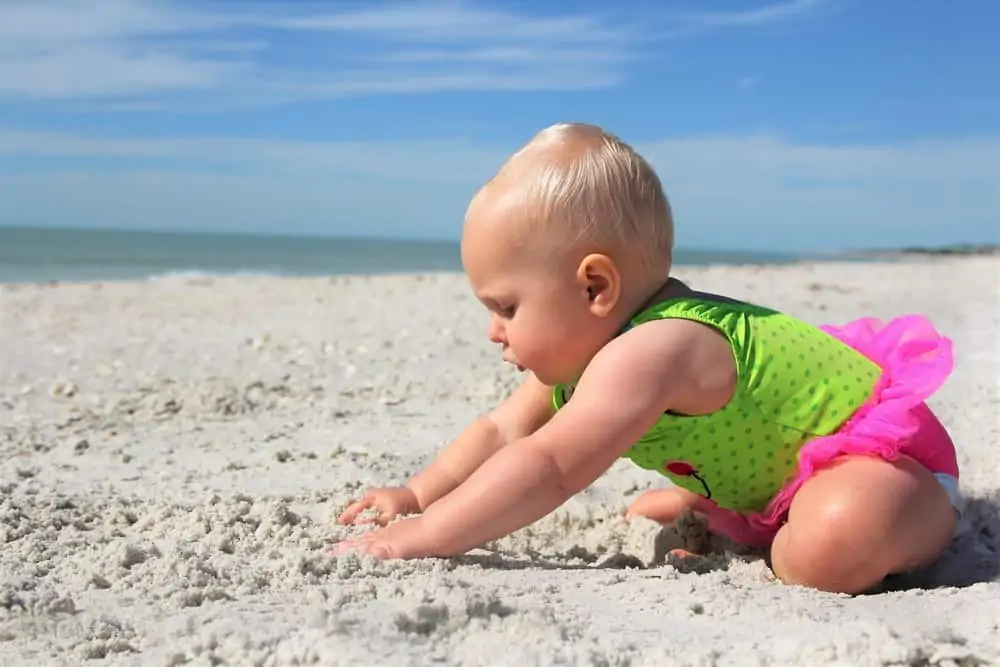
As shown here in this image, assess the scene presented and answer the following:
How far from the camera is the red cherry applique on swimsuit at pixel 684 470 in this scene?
2160mm

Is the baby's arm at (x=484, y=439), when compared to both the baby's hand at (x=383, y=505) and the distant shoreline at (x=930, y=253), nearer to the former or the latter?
the baby's hand at (x=383, y=505)

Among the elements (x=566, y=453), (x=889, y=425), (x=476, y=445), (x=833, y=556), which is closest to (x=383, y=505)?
(x=476, y=445)

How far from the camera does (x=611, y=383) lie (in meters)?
1.92

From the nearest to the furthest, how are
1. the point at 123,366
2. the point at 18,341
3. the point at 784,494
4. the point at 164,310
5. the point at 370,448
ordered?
the point at 784,494, the point at 370,448, the point at 123,366, the point at 18,341, the point at 164,310

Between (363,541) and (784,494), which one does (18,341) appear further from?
(784,494)

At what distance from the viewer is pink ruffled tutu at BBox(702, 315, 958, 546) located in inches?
79.6

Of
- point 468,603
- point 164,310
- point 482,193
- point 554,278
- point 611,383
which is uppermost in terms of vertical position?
point 482,193

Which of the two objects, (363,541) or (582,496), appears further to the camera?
(582,496)

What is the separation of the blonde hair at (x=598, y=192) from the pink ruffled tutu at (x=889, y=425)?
50cm

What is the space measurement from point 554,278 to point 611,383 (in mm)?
243

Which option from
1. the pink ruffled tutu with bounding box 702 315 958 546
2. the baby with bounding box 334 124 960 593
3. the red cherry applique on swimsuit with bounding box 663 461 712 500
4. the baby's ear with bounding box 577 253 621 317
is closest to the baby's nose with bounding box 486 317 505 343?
the baby with bounding box 334 124 960 593

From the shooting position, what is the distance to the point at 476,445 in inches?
97.5

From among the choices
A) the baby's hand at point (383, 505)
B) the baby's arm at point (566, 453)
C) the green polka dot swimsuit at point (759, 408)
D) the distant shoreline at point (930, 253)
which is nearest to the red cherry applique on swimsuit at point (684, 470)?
the green polka dot swimsuit at point (759, 408)

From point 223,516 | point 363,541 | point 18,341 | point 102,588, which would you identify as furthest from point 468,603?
point 18,341
